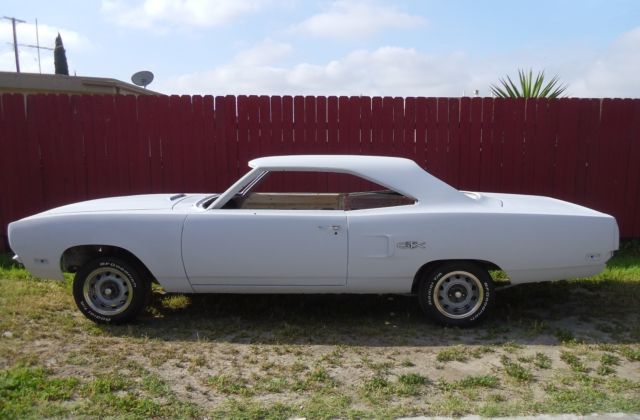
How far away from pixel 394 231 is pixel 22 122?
16.9 feet

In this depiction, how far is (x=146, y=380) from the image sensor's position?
3.57m

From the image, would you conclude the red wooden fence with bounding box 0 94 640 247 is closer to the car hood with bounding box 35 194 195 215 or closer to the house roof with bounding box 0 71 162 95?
the car hood with bounding box 35 194 195 215

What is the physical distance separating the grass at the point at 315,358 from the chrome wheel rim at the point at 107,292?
17 centimetres

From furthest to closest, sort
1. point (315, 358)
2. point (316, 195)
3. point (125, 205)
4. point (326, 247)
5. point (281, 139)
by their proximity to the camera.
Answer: point (281, 139) → point (316, 195) → point (125, 205) → point (326, 247) → point (315, 358)

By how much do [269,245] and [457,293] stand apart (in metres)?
1.60

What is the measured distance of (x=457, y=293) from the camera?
4.58m

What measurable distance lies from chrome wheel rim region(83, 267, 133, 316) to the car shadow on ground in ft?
0.54

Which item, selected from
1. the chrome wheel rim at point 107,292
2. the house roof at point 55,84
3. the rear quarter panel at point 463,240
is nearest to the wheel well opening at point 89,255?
the chrome wheel rim at point 107,292

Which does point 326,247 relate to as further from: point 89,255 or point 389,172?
point 89,255

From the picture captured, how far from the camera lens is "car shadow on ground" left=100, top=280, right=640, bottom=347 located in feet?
14.5

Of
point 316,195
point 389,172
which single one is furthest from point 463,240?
point 316,195

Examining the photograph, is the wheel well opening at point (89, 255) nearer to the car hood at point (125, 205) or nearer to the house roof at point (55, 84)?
the car hood at point (125, 205)

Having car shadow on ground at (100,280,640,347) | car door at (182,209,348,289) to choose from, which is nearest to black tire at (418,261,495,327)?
car shadow on ground at (100,280,640,347)

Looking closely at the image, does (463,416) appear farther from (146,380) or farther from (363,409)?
(146,380)
